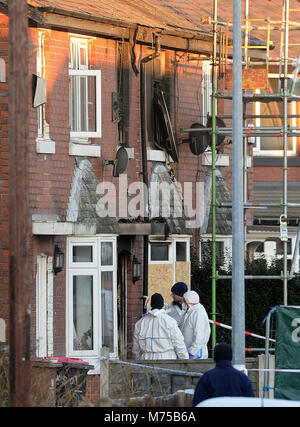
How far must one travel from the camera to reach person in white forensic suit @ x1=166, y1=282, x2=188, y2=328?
17047 millimetres

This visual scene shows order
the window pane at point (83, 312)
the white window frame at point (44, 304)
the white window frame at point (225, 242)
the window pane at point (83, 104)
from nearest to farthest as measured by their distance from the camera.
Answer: the white window frame at point (44, 304), the window pane at point (83, 312), the window pane at point (83, 104), the white window frame at point (225, 242)

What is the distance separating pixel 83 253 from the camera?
19.4 metres

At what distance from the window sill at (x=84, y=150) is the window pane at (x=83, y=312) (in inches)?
74.3

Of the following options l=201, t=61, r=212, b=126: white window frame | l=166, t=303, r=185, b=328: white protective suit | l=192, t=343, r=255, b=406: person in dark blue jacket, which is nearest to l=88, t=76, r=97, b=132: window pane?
l=201, t=61, r=212, b=126: white window frame

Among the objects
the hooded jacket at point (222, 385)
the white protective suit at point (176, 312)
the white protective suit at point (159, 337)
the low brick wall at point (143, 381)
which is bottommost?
the low brick wall at point (143, 381)

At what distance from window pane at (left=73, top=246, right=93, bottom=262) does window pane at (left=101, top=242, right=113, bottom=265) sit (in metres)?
0.20

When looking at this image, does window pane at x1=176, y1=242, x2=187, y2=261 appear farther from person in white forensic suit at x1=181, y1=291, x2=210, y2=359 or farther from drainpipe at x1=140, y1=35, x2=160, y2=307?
person in white forensic suit at x1=181, y1=291, x2=210, y2=359

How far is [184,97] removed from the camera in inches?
863

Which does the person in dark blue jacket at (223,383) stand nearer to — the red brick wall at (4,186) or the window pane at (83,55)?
the red brick wall at (4,186)

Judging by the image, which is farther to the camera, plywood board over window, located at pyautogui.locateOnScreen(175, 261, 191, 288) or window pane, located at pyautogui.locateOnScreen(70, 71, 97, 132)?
plywood board over window, located at pyautogui.locateOnScreen(175, 261, 191, 288)

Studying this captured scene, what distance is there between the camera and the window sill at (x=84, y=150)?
63.4ft

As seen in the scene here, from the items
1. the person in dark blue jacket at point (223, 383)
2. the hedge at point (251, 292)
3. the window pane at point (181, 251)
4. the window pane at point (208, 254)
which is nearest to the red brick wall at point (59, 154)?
the window pane at point (181, 251)

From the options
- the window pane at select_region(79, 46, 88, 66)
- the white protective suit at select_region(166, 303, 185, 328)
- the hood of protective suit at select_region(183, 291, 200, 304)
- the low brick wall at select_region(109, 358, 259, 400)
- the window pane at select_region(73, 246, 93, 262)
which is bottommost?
the low brick wall at select_region(109, 358, 259, 400)

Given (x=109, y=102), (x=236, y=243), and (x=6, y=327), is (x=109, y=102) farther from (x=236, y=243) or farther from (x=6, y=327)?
(x=236, y=243)
